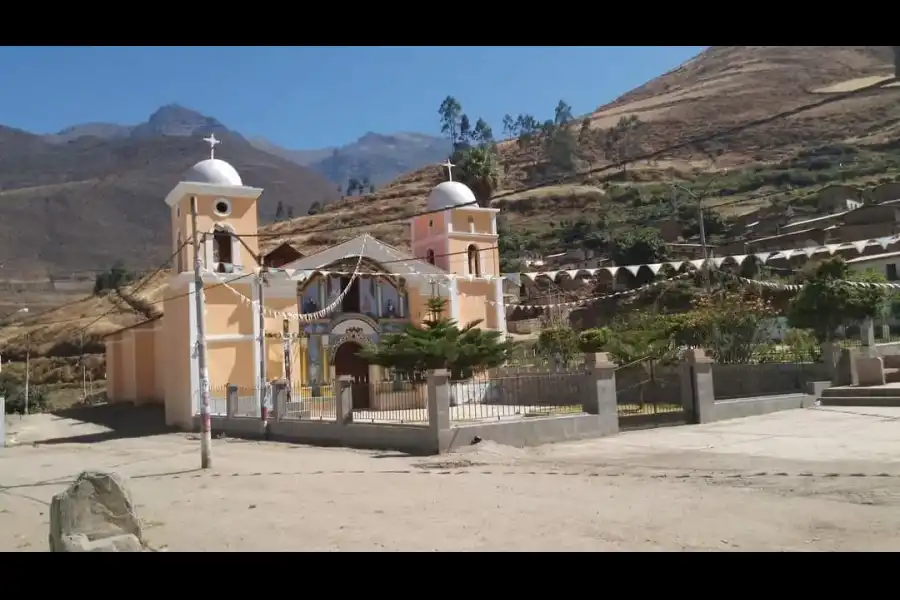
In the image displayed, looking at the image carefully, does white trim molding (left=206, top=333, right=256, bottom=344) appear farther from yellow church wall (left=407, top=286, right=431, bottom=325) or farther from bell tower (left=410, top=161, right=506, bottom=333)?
bell tower (left=410, top=161, right=506, bottom=333)

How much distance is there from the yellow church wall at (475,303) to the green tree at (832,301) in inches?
455

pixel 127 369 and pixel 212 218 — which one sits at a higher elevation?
pixel 212 218

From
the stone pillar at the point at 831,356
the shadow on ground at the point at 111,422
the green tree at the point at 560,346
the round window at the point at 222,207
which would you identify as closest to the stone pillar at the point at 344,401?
the shadow on ground at the point at 111,422

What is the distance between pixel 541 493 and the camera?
31.2 feet

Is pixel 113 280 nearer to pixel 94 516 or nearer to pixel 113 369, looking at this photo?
pixel 113 369

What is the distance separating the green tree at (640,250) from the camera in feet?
182

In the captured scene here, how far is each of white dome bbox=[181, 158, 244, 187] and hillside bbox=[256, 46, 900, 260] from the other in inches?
1218

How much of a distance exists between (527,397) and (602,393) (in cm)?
337

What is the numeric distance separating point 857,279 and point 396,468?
1724 cm

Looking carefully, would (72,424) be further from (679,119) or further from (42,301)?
(679,119)

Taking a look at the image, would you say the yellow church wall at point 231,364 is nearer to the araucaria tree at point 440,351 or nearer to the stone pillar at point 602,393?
the araucaria tree at point 440,351

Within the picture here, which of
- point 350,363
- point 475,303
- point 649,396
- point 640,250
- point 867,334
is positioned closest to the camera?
point 649,396

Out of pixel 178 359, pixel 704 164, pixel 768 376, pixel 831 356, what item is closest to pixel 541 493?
pixel 768 376
